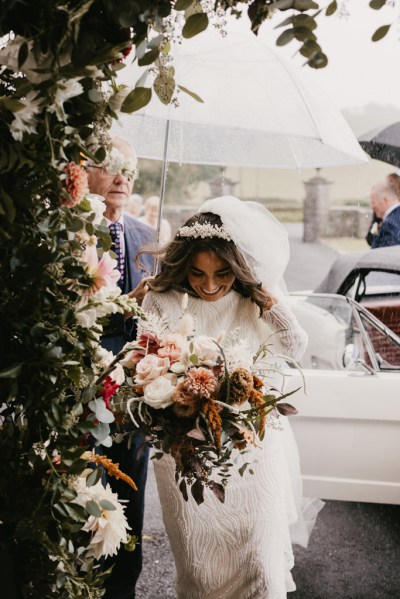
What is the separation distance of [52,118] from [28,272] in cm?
30

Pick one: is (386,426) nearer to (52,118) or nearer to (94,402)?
(94,402)

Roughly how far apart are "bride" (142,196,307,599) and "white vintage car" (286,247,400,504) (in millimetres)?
817

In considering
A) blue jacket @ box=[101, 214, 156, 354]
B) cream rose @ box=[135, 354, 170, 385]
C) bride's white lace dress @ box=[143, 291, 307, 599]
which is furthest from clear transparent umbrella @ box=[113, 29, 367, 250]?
cream rose @ box=[135, 354, 170, 385]

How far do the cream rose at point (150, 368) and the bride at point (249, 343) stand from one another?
0.71 m

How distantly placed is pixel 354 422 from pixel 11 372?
306 cm

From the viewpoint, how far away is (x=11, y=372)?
1.44 m

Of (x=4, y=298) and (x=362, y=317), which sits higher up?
(x=4, y=298)

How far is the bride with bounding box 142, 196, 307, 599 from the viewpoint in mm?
2977

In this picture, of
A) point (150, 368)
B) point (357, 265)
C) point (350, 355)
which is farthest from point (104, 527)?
point (357, 265)

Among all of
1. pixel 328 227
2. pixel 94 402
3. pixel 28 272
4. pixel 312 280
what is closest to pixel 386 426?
pixel 94 402

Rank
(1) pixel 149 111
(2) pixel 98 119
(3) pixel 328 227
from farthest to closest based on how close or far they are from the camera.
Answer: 1. (3) pixel 328 227
2. (1) pixel 149 111
3. (2) pixel 98 119

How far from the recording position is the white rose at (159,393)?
2154 millimetres

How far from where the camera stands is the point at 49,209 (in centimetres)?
148

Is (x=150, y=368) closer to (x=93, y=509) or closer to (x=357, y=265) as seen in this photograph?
(x=93, y=509)
